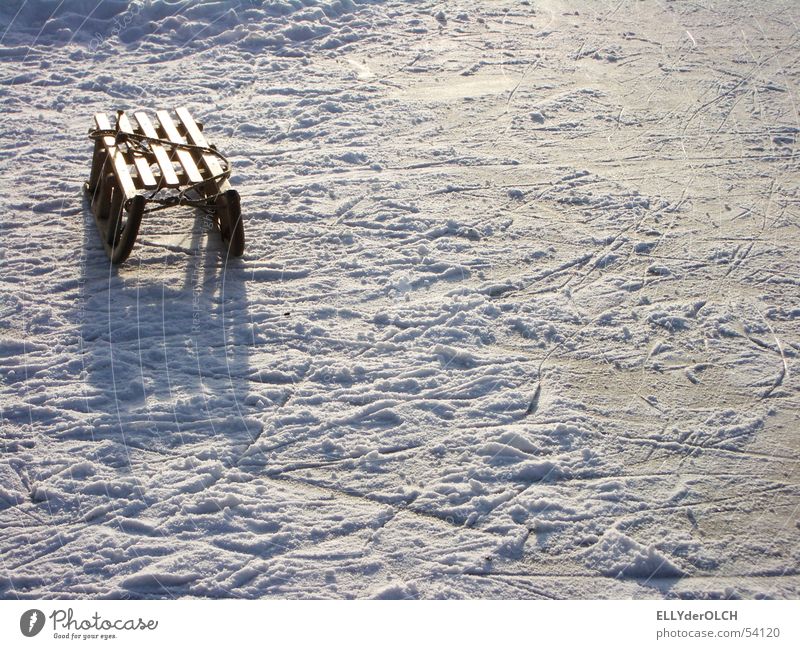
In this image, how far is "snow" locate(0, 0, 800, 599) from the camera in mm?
3289

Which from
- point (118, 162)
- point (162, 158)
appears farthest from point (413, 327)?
point (118, 162)

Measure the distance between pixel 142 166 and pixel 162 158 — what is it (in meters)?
0.15

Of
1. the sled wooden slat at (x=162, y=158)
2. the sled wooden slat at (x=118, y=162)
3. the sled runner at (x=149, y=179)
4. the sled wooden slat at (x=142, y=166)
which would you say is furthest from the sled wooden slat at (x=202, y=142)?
the sled wooden slat at (x=118, y=162)

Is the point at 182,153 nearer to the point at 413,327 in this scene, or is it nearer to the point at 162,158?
the point at 162,158

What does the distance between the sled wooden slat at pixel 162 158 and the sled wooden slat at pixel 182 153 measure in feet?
0.22

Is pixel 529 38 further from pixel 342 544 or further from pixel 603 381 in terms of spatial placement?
pixel 342 544

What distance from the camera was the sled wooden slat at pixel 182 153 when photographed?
476 cm

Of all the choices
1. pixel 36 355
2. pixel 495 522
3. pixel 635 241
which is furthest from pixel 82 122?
pixel 495 522

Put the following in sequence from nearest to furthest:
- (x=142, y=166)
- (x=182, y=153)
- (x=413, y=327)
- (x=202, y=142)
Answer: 1. (x=413, y=327)
2. (x=142, y=166)
3. (x=182, y=153)
4. (x=202, y=142)

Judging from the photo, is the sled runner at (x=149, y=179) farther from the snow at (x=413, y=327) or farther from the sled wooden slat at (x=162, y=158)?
the snow at (x=413, y=327)

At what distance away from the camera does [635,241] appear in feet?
16.8

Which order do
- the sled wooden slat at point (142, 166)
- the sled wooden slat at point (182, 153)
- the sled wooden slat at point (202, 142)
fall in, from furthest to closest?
the sled wooden slat at point (202, 142) → the sled wooden slat at point (182, 153) → the sled wooden slat at point (142, 166)

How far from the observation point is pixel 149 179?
4.60 m

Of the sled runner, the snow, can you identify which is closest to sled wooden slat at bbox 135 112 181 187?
the sled runner
